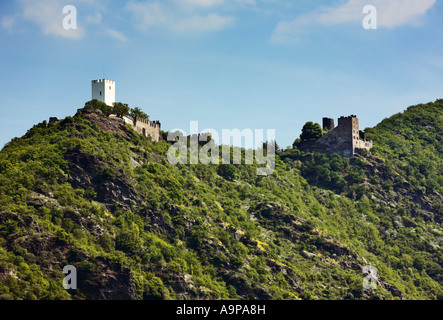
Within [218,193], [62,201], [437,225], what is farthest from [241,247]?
[437,225]

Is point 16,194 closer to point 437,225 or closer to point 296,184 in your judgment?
point 296,184

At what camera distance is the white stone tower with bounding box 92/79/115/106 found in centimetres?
16000

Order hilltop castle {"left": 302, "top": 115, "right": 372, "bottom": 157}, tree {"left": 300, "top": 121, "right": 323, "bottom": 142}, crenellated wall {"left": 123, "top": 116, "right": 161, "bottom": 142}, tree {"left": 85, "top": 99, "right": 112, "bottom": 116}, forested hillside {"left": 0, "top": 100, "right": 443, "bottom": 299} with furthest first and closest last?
1. tree {"left": 300, "top": 121, "right": 323, "bottom": 142}
2. hilltop castle {"left": 302, "top": 115, "right": 372, "bottom": 157}
3. crenellated wall {"left": 123, "top": 116, "right": 161, "bottom": 142}
4. tree {"left": 85, "top": 99, "right": 112, "bottom": 116}
5. forested hillside {"left": 0, "top": 100, "right": 443, "bottom": 299}

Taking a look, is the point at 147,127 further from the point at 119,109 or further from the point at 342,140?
the point at 342,140

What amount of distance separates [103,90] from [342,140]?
46319mm

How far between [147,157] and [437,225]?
53.8 meters

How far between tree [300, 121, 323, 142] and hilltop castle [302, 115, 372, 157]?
3.15 feet

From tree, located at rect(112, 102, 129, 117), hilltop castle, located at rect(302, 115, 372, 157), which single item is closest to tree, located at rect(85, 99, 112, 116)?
tree, located at rect(112, 102, 129, 117)

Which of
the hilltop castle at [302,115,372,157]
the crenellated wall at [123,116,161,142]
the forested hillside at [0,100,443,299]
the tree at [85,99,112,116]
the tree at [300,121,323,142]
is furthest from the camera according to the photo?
the tree at [300,121,323,142]

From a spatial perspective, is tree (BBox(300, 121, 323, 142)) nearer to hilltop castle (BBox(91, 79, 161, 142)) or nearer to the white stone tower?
hilltop castle (BBox(91, 79, 161, 142))

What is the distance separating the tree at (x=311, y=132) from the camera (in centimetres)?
18450

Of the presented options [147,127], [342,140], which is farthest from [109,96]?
[342,140]

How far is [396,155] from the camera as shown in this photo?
189625 millimetres

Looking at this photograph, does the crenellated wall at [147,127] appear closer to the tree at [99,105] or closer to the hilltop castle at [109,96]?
the hilltop castle at [109,96]
